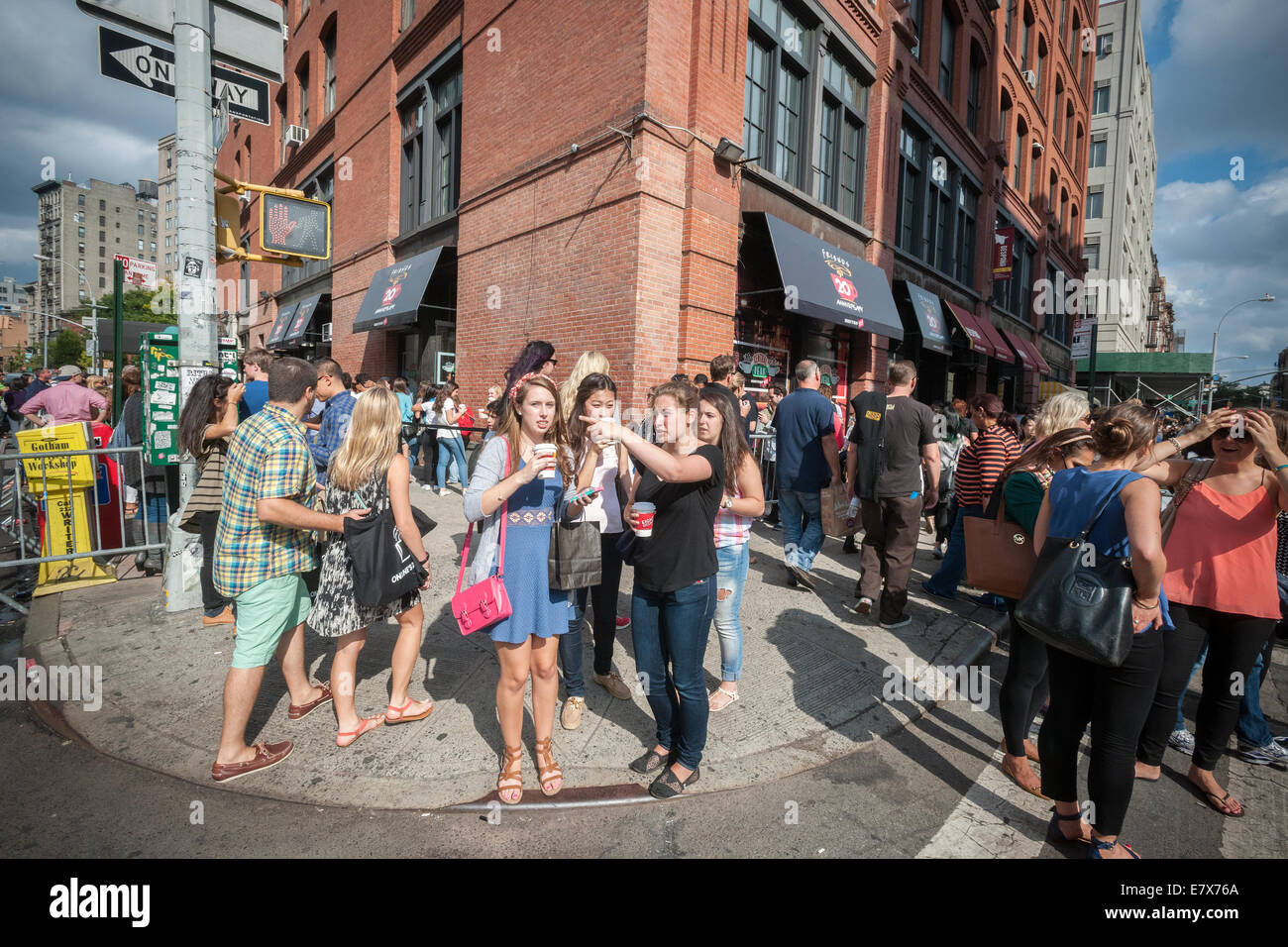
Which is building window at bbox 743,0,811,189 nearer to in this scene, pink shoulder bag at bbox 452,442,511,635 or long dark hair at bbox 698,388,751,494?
long dark hair at bbox 698,388,751,494

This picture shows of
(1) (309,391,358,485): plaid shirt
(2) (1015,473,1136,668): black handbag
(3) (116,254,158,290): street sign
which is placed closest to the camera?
(2) (1015,473,1136,668): black handbag

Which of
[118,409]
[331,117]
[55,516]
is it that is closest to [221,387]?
[55,516]

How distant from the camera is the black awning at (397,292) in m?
12.1

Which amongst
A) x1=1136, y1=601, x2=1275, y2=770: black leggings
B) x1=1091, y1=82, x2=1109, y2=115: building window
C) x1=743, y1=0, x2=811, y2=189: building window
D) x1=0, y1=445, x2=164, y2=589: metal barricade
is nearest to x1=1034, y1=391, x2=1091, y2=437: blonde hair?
x1=1136, y1=601, x2=1275, y2=770: black leggings

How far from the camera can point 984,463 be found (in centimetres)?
573

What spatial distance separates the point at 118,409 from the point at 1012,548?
985 centimetres

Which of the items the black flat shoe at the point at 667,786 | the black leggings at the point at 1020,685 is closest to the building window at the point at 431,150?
the black flat shoe at the point at 667,786

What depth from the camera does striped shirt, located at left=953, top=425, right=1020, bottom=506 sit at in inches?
222

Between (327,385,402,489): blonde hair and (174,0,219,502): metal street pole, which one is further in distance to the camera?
(174,0,219,502): metal street pole

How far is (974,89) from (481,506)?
21347mm

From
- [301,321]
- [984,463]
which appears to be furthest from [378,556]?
[301,321]

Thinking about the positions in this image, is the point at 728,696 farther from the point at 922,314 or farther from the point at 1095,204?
the point at 1095,204

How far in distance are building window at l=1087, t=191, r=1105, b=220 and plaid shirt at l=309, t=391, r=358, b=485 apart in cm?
5043
